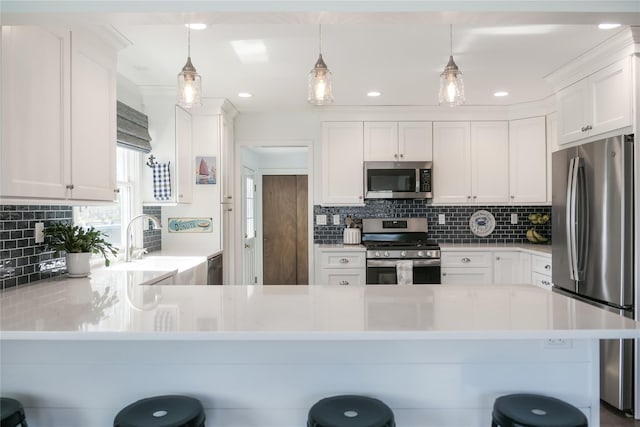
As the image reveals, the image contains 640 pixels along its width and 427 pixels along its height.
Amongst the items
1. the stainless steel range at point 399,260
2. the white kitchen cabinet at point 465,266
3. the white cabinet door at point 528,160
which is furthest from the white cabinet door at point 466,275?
the white cabinet door at point 528,160

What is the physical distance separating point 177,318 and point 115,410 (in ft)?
1.69

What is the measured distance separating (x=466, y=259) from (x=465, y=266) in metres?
0.07

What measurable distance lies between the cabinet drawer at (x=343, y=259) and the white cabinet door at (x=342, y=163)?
1.94ft

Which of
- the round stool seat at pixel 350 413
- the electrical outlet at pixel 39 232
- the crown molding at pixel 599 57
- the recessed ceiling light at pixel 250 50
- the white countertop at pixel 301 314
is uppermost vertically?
the recessed ceiling light at pixel 250 50

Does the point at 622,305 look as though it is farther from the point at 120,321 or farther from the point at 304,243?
the point at 304,243

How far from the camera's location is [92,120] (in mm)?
2273

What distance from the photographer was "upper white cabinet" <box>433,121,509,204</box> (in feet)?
14.7

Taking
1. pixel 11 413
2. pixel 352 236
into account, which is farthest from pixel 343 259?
pixel 11 413

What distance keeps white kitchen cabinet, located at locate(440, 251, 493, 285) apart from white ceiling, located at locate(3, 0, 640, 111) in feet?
5.07

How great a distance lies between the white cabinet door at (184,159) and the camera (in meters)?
3.67

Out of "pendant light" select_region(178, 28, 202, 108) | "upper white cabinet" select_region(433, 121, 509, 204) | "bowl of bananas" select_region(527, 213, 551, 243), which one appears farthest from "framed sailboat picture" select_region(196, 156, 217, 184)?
"bowl of bananas" select_region(527, 213, 551, 243)

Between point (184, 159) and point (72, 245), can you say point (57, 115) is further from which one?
point (184, 159)

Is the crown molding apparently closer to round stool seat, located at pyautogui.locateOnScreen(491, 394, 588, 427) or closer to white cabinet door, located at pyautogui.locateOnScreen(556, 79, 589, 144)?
white cabinet door, located at pyautogui.locateOnScreen(556, 79, 589, 144)

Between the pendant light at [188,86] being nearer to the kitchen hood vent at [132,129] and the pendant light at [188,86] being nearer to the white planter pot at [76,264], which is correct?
the white planter pot at [76,264]
